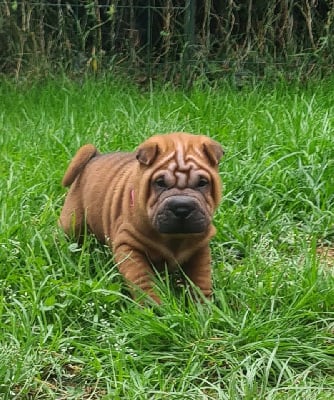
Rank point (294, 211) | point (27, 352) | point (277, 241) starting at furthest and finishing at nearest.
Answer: point (294, 211), point (277, 241), point (27, 352)

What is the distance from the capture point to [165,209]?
350 cm

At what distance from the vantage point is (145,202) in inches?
144

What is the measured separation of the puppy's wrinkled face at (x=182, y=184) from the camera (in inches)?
138

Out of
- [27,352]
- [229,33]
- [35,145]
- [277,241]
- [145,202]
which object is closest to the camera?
[27,352]

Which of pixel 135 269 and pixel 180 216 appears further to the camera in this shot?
pixel 135 269

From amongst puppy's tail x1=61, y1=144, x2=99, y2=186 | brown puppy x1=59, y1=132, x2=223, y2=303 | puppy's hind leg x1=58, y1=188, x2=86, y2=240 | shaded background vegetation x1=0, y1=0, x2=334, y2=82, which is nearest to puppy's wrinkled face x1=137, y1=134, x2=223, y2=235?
brown puppy x1=59, y1=132, x2=223, y2=303

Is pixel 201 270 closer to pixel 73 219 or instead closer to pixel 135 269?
pixel 135 269

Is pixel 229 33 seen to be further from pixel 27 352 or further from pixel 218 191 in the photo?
pixel 27 352

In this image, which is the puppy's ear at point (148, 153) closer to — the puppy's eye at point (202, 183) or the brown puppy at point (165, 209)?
the brown puppy at point (165, 209)

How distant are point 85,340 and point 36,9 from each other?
579 cm

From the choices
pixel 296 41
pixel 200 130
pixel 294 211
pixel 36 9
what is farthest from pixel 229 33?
pixel 294 211

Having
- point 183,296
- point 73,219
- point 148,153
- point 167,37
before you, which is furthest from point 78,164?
point 167,37

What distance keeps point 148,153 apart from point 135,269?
19.2 inches

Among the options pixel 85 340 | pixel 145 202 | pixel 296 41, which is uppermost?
pixel 145 202
